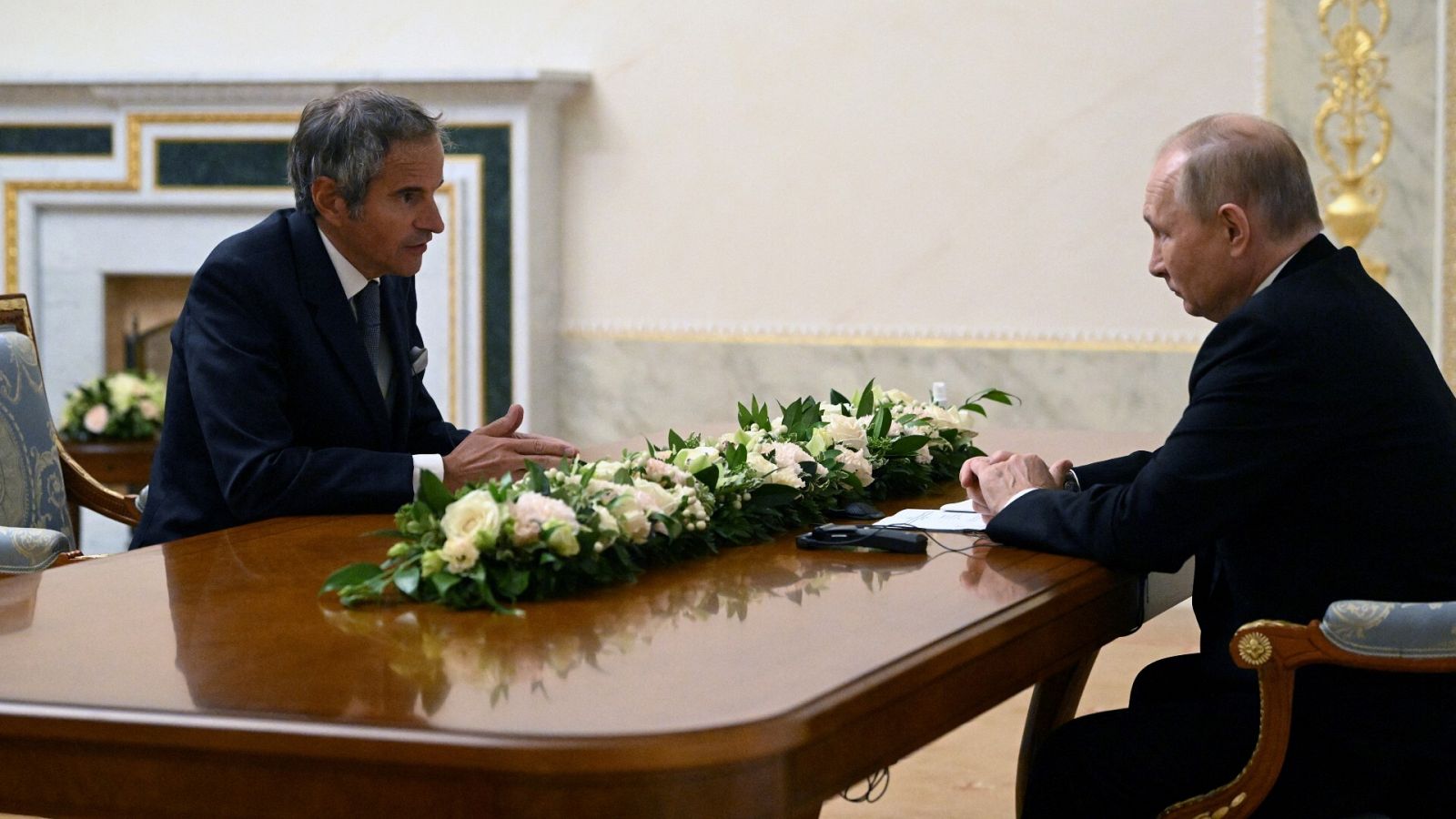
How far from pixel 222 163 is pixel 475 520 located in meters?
5.49

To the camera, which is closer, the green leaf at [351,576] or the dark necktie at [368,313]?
the green leaf at [351,576]

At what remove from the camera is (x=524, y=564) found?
1.99m

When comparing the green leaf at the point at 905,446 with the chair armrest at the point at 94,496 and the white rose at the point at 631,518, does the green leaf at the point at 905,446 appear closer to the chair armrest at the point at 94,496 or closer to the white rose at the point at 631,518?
the white rose at the point at 631,518

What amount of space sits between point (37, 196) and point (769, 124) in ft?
10.3

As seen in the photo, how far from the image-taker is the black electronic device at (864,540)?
236 cm

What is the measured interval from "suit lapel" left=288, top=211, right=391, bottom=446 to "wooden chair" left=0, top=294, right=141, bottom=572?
767 millimetres

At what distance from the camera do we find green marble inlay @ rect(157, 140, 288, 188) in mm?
7012

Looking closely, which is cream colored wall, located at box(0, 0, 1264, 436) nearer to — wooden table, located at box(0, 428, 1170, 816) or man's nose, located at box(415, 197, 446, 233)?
man's nose, located at box(415, 197, 446, 233)

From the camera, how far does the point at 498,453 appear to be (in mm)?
2842

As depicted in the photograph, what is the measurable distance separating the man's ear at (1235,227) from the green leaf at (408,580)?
4.17ft

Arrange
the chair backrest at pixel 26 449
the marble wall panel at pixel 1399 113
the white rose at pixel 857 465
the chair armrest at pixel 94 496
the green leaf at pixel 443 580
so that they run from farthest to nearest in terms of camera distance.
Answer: the marble wall panel at pixel 1399 113 → the chair armrest at pixel 94 496 → the chair backrest at pixel 26 449 → the white rose at pixel 857 465 → the green leaf at pixel 443 580

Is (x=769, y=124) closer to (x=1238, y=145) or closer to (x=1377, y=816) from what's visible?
(x=1238, y=145)

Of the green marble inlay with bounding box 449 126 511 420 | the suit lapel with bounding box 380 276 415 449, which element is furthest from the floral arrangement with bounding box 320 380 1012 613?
the green marble inlay with bounding box 449 126 511 420

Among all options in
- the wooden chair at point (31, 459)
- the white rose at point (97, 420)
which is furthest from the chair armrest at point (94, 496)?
the white rose at point (97, 420)
